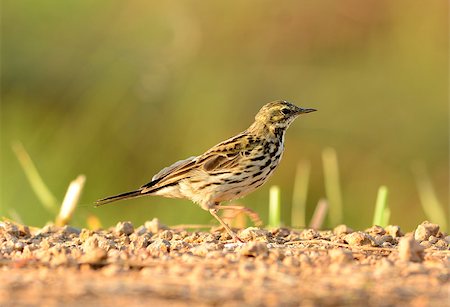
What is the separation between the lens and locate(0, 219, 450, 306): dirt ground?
4.19m

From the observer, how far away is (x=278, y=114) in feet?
27.5

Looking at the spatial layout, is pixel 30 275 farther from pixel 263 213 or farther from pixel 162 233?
pixel 263 213

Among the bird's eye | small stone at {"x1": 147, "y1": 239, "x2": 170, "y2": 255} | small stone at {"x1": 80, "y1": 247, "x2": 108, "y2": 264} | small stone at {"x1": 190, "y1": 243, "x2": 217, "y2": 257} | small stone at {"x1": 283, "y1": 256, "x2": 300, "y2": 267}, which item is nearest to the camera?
small stone at {"x1": 80, "y1": 247, "x2": 108, "y2": 264}

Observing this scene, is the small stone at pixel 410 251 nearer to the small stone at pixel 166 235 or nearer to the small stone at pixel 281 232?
the small stone at pixel 281 232

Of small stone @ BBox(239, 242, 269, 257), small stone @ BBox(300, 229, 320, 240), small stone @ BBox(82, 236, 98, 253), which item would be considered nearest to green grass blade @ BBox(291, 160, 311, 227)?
small stone @ BBox(300, 229, 320, 240)

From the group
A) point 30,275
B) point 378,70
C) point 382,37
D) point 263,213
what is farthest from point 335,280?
point 382,37

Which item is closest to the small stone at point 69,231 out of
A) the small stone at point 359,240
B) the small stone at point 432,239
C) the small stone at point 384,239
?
the small stone at point 359,240

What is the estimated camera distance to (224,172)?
7.62m

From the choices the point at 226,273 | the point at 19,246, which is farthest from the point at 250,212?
the point at 226,273

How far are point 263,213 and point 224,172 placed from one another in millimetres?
3444

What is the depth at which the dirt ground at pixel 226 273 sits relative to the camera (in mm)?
4188

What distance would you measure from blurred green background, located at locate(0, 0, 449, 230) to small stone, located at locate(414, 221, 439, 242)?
382cm

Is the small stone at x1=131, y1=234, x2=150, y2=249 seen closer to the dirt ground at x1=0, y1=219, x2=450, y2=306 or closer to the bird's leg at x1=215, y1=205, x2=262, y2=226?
the dirt ground at x1=0, y1=219, x2=450, y2=306

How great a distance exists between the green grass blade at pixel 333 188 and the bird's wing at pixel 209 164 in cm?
154
